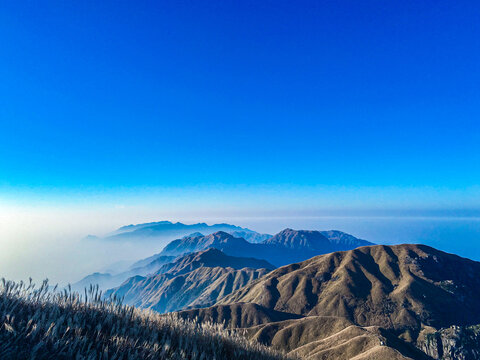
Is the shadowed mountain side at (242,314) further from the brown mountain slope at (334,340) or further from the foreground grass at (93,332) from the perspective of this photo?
the foreground grass at (93,332)

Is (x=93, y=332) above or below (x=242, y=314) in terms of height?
above

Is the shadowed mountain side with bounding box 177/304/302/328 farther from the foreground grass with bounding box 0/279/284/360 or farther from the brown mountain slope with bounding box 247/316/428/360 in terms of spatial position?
the foreground grass with bounding box 0/279/284/360

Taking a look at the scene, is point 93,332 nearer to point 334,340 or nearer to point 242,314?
point 334,340

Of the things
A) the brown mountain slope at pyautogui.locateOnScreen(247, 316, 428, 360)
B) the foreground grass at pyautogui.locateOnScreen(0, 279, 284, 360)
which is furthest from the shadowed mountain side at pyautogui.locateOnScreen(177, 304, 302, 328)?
the foreground grass at pyautogui.locateOnScreen(0, 279, 284, 360)

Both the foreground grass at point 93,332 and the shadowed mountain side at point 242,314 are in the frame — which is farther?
the shadowed mountain side at point 242,314

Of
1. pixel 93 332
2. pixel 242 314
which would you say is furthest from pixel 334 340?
pixel 242 314

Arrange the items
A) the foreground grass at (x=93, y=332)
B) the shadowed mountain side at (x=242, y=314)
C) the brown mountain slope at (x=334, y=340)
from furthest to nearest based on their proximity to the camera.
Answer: the shadowed mountain side at (x=242, y=314), the brown mountain slope at (x=334, y=340), the foreground grass at (x=93, y=332)

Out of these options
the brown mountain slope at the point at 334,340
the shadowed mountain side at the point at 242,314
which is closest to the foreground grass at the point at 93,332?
the brown mountain slope at the point at 334,340

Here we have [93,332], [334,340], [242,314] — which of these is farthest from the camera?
[242,314]
